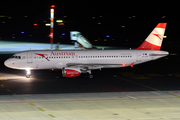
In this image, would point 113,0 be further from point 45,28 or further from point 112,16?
point 45,28

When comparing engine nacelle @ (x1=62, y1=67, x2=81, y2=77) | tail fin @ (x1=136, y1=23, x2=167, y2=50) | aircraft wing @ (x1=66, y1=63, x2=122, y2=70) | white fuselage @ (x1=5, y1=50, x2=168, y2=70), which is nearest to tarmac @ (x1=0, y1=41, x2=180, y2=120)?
engine nacelle @ (x1=62, y1=67, x2=81, y2=77)

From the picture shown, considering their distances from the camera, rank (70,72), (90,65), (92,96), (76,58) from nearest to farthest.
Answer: (92,96), (70,72), (90,65), (76,58)

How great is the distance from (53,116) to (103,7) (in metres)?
142

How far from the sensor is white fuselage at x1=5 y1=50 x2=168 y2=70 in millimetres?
35188

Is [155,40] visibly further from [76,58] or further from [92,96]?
[92,96]

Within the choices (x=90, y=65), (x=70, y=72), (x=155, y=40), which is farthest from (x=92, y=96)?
(x=155, y=40)

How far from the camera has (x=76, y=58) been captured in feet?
118

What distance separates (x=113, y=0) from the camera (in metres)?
165

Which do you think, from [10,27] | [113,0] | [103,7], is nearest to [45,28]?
[10,27]

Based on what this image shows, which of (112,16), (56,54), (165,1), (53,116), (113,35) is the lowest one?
(53,116)

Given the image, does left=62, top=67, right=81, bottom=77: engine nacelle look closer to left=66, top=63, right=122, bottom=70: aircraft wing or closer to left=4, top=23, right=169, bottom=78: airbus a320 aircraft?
left=4, top=23, right=169, bottom=78: airbus a320 aircraft

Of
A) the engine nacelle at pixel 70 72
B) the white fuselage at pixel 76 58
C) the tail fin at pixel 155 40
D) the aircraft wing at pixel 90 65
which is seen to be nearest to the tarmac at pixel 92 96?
the engine nacelle at pixel 70 72

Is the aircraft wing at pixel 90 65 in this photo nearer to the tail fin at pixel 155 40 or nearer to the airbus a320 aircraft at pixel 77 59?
the airbus a320 aircraft at pixel 77 59

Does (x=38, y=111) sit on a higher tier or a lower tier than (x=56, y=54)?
lower
